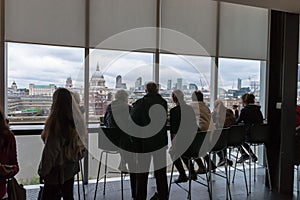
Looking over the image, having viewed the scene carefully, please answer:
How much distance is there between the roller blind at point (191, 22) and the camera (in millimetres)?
5055

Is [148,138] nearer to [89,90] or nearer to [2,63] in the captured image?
[89,90]

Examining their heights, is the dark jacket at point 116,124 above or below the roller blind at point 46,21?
below

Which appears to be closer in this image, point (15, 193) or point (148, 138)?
point (15, 193)

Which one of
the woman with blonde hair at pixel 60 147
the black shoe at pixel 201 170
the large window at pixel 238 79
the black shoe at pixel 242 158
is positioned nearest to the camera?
the woman with blonde hair at pixel 60 147

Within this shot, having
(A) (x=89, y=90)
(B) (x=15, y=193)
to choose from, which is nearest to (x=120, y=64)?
(A) (x=89, y=90)

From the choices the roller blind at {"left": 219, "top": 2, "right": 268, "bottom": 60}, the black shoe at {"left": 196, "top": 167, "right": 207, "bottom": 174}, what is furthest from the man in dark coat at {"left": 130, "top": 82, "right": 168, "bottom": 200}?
the roller blind at {"left": 219, "top": 2, "right": 268, "bottom": 60}

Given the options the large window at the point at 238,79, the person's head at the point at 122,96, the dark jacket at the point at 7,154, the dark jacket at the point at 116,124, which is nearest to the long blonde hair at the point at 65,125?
the dark jacket at the point at 7,154

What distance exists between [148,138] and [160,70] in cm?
207

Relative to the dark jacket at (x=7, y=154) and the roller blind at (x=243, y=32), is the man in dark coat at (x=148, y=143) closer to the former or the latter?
the dark jacket at (x=7, y=154)

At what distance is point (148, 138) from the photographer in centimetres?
329

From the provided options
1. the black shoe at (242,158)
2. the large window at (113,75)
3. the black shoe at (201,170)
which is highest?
the large window at (113,75)

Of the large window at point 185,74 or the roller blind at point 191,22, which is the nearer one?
the roller blind at point 191,22

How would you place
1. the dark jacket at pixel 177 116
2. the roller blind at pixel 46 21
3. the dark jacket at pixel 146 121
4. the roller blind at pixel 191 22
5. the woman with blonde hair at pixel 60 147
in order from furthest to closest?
the roller blind at pixel 191 22 → the roller blind at pixel 46 21 → the dark jacket at pixel 177 116 → the dark jacket at pixel 146 121 → the woman with blonde hair at pixel 60 147

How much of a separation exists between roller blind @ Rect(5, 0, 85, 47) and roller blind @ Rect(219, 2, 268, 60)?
257 centimetres
